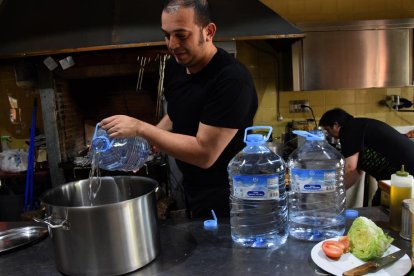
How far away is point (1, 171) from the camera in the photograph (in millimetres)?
3123

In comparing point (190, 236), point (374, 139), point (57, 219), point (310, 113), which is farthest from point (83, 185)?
point (310, 113)

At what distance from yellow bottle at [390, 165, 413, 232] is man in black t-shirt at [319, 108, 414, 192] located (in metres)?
1.16

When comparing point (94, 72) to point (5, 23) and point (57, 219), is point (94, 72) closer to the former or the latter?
point (5, 23)

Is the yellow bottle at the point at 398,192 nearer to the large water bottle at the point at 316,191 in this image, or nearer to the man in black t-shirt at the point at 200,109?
the large water bottle at the point at 316,191

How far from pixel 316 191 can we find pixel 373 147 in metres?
1.41

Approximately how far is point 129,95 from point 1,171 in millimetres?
1258

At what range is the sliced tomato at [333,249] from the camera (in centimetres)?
93

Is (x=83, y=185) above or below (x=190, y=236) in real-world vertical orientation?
above

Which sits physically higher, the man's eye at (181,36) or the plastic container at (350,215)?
the man's eye at (181,36)

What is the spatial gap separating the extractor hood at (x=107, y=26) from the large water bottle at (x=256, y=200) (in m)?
1.55

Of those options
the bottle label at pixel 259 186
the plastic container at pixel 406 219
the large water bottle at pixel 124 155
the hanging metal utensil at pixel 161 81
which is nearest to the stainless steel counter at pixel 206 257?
the plastic container at pixel 406 219

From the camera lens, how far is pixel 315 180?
3.30 ft

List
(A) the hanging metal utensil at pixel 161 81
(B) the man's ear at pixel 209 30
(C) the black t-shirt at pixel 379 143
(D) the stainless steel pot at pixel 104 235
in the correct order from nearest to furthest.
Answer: (D) the stainless steel pot at pixel 104 235
(B) the man's ear at pixel 209 30
(C) the black t-shirt at pixel 379 143
(A) the hanging metal utensil at pixel 161 81

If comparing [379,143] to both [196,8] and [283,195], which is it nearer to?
[283,195]
